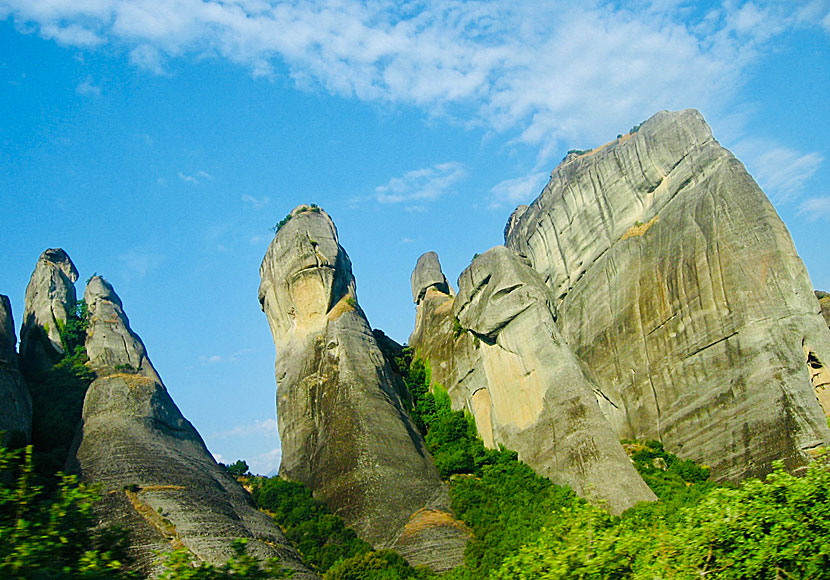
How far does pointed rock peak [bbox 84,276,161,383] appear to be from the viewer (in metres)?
45.2

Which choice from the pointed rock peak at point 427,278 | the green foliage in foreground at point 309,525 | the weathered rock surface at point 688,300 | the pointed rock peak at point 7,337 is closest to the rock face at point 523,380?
the weathered rock surface at point 688,300

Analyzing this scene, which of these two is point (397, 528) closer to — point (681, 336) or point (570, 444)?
point (570, 444)

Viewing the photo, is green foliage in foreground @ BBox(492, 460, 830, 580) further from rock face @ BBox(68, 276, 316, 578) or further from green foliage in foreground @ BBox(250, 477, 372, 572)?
green foliage in foreground @ BBox(250, 477, 372, 572)

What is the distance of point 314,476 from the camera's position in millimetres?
36969

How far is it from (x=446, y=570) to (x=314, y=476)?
34.3ft

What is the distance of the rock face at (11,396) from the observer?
33.0 metres

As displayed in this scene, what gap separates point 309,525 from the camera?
105ft

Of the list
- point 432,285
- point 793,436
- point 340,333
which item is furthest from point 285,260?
point 793,436

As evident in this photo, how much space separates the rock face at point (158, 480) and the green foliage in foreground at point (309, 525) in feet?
3.11

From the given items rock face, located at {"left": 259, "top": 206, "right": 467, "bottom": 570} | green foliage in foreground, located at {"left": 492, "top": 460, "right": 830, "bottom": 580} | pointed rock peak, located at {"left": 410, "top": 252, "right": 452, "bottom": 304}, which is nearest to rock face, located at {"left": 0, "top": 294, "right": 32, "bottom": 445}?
rock face, located at {"left": 259, "top": 206, "right": 467, "bottom": 570}

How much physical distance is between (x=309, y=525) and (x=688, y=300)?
21.5 meters

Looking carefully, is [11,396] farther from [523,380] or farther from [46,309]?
[523,380]

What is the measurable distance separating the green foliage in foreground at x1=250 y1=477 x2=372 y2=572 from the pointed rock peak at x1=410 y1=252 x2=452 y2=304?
72.2 ft

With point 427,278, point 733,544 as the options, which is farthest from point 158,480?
point 427,278
